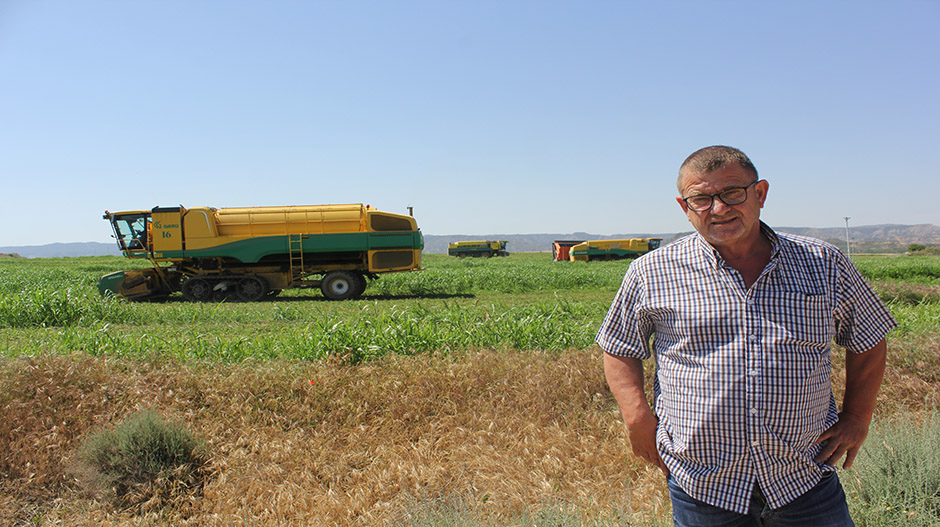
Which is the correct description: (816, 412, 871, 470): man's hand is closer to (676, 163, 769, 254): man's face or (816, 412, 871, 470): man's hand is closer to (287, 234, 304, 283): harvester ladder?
(676, 163, 769, 254): man's face

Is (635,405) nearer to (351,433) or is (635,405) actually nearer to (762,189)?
(762,189)

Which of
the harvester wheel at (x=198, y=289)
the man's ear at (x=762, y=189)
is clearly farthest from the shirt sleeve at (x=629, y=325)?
the harvester wheel at (x=198, y=289)

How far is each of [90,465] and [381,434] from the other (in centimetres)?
234

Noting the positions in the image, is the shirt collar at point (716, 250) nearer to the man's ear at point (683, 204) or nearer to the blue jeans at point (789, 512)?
the man's ear at point (683, 204)

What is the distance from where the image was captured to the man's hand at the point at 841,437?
211 centimetres

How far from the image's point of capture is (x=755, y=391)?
1956 millimetres

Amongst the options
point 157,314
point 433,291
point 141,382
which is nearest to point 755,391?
point 141,382

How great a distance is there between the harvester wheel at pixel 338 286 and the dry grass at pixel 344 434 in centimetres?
1079

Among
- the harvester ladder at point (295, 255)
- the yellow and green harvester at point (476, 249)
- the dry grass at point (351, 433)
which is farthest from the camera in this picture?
the yellow and green harvester at point (476, 249)

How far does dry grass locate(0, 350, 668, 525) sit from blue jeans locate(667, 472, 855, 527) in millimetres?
1592

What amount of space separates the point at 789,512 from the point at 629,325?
2.61 feet

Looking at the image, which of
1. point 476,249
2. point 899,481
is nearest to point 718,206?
point 899,481

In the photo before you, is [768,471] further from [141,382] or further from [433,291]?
[433,291]

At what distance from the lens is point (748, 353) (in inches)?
Result: 77.0
